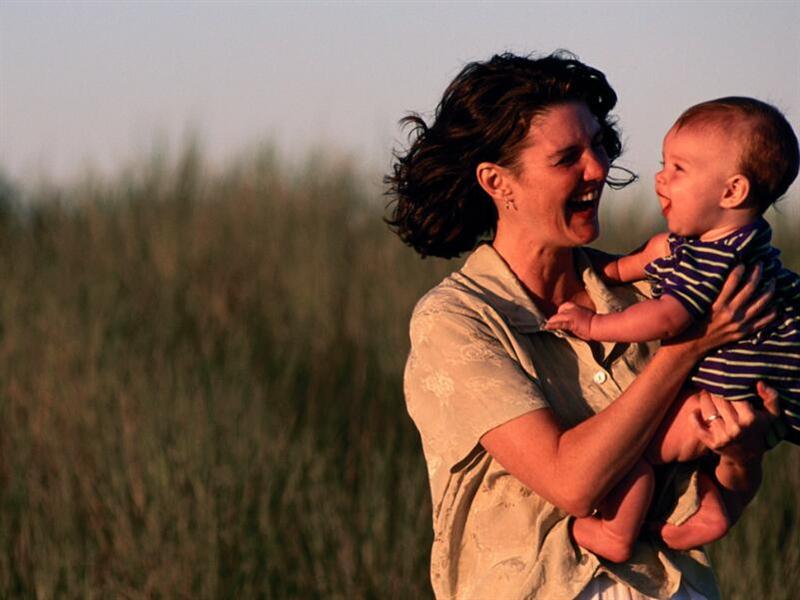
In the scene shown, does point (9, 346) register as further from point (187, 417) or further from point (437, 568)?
point (437, 568)

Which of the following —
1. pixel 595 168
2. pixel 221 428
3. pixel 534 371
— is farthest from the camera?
pixel 221 428

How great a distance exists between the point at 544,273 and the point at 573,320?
0.27m

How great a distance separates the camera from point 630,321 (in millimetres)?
2711

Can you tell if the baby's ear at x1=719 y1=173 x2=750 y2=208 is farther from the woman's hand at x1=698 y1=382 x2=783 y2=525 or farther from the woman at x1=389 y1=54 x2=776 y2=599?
the woman's hand at x1=698 y1=382 x2=783 y2=525

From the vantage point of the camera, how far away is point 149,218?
11039 mm

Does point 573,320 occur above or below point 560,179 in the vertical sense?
below

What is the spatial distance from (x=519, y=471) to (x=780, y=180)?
0.74 metres

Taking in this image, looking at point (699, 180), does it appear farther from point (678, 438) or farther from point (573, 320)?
point (678, 438)

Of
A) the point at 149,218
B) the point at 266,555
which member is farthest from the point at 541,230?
the point at 149,218

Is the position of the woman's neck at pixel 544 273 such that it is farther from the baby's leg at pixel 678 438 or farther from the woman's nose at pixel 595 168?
the baby's leg at pixel 678 438

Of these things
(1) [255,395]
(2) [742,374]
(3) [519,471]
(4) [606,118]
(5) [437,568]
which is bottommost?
(1) [255,395]

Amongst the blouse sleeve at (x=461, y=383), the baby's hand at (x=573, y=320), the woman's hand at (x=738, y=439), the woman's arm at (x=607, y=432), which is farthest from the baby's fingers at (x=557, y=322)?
the woman's hand at (x=738, y=439)

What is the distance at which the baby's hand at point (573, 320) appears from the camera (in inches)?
111

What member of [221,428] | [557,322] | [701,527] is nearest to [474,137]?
[557,322]
